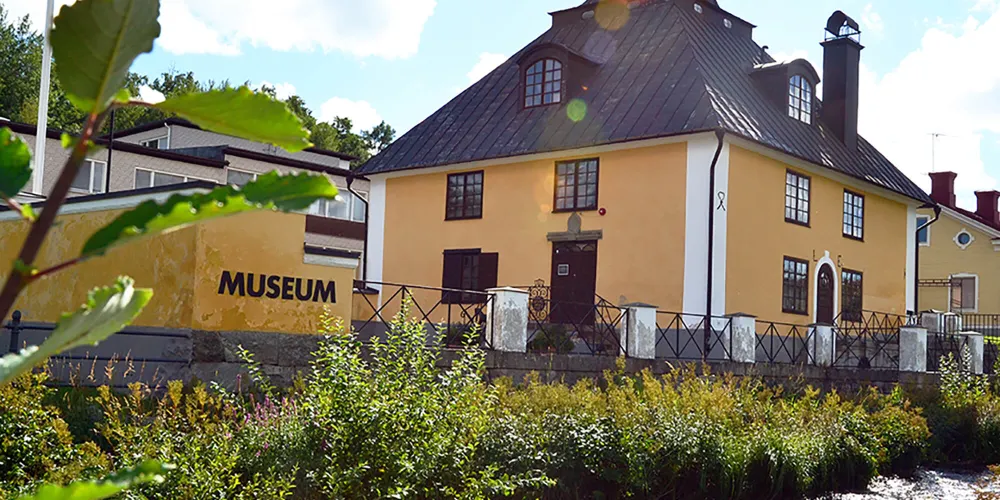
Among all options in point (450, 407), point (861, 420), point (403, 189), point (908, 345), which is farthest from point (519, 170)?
point (450, 407)

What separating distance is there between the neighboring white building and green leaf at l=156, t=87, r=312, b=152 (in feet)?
81.9

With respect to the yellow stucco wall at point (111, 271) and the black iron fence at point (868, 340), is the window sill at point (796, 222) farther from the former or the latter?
→ the yellow stucco wall at point (111, 271)

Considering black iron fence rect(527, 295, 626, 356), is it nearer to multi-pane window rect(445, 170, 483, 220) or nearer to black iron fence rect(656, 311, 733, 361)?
black iron fence rect(656, 311, 733, 361)

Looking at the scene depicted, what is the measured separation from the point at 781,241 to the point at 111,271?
51.6 feet

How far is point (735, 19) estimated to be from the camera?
1073 inches

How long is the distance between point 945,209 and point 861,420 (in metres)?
31.4

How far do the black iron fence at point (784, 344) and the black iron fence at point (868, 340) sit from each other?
29.4 inches

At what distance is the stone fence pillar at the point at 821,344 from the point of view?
71.8 feet

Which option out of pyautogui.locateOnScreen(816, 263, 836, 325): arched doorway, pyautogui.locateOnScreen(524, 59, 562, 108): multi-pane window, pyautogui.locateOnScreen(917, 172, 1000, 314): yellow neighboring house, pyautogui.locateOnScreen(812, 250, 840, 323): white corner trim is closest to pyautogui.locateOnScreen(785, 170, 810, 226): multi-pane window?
pyautogui.locateOnScreen(812, 250, 840, 323): white corner trim

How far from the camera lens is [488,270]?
24656 millimetres

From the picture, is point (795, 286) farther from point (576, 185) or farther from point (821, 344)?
point (576, 185)

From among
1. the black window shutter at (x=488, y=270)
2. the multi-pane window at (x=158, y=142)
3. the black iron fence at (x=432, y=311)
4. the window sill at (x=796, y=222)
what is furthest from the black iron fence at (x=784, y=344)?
the multi-pane window at (x=158, y=142)

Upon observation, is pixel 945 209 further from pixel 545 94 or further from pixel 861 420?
pixel 861 420

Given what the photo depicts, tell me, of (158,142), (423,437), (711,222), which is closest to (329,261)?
(423,437)
